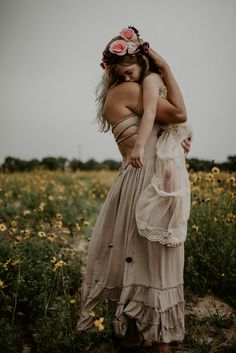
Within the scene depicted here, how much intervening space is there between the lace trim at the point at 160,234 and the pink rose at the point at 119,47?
1026 millimetres

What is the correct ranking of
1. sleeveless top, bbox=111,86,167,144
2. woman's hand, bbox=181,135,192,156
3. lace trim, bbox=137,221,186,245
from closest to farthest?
lace trim, bbox=137,221,186,245 < sleeveless top, bbox=111,86,167,144 < woman's hand, bbox=181,135,192,156

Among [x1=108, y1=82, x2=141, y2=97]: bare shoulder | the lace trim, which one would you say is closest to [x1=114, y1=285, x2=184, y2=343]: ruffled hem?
the lace trim

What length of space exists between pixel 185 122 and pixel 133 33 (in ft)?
2.15

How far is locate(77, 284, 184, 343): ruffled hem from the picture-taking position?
7.28 ft

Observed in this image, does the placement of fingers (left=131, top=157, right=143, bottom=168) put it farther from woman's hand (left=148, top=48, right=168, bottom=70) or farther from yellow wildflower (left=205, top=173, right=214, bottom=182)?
yellow wildflower (left=205, top=173, right=214, bottom=182)

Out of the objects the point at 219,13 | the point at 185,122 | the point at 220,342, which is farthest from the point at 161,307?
the point at 219,13

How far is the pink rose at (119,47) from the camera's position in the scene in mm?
2152

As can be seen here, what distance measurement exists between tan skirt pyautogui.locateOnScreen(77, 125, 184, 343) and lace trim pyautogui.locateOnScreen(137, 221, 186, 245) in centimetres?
10

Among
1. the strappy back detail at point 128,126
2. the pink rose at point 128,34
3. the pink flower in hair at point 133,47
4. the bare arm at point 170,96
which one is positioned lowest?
the strappy back detail at point 128,126

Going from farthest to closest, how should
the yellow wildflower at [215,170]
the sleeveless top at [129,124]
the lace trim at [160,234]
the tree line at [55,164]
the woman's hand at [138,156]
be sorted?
the tree line at [55,164] < the yellow wildflower at [215,170] < the sleeveless top at [129,124] < the lace trim at [160,234] < the woman's hand at [138,156]

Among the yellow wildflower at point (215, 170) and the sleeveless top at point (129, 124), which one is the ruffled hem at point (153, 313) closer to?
the sleeveless top at point (129, 124)

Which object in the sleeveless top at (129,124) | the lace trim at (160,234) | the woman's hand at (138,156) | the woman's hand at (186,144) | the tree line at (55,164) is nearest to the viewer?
the woman's hand at (138,156)

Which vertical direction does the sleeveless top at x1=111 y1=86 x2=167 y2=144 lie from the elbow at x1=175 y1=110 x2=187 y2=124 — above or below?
below

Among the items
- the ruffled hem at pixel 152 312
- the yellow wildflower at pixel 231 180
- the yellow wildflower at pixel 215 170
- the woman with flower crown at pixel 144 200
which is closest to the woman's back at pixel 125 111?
the woman with flower crown at pixel 144 200
